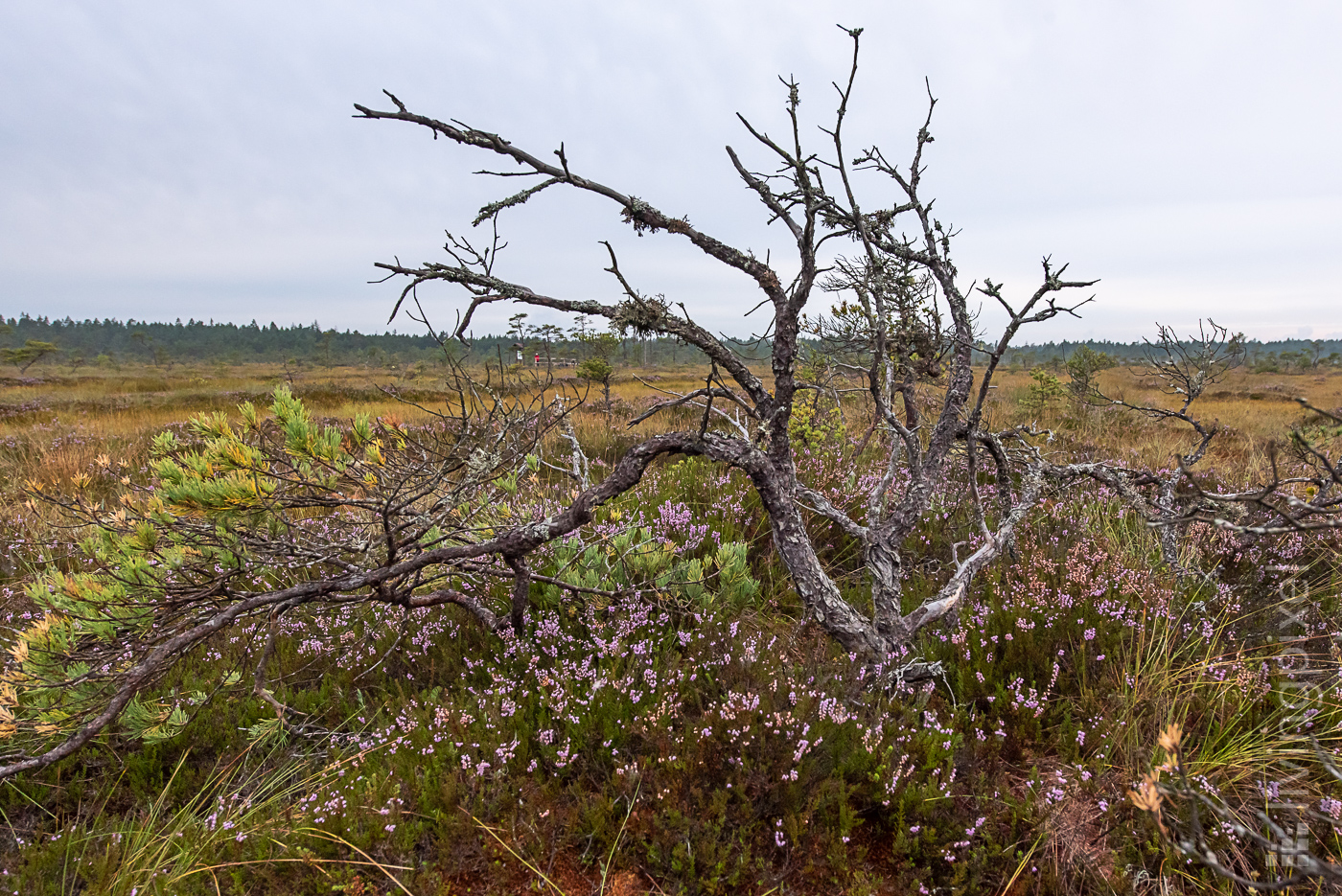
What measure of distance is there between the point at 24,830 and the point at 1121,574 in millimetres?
5594

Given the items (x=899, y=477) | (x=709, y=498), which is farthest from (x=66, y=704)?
(x=899, y=477)

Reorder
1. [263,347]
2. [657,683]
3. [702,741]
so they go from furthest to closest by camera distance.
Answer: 1. [263,347]
2. [657,683]
3. [702,741]

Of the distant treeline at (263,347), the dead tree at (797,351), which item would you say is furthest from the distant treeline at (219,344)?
the dead tree at (797,351)

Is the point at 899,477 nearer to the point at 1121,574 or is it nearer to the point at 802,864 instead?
the point at 1121,574

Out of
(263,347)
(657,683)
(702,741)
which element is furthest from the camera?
(263,347)

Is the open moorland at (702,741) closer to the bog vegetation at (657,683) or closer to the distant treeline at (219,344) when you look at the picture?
the bog vegetation at (657,683)

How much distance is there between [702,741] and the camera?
2412 mm

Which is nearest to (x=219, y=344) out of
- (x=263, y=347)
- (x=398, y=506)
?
(x=263, y=347)

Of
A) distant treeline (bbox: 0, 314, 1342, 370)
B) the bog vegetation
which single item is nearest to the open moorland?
the bog vegetation

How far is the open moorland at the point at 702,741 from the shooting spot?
2.10m

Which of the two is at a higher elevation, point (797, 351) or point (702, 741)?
point (797, 351)

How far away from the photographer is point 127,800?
2723 millimetres

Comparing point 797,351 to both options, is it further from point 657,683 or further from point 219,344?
point 219,344

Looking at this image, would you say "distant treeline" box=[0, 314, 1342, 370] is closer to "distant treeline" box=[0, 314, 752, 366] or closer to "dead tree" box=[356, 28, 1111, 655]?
"distant treeline" box=[0, 314, 752, 366]
